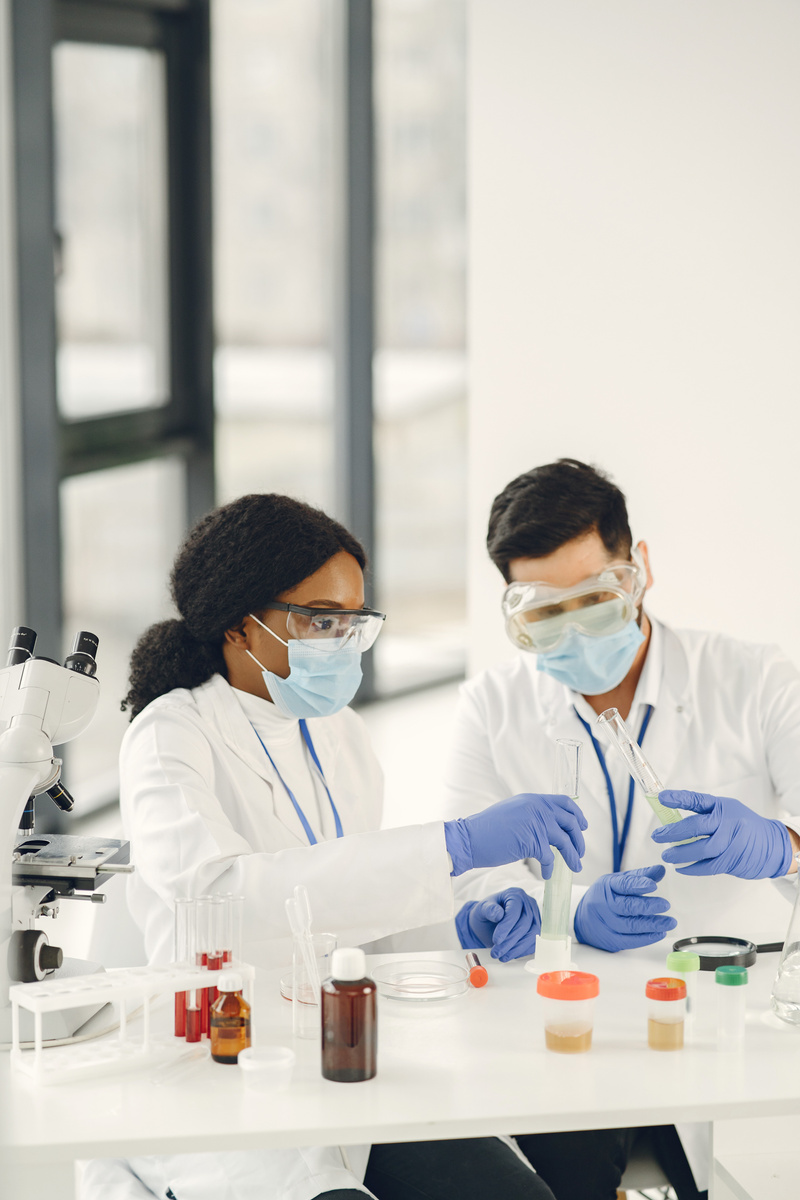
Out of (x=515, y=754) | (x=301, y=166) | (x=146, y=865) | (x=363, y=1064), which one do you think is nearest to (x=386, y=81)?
(x=301, y=166)

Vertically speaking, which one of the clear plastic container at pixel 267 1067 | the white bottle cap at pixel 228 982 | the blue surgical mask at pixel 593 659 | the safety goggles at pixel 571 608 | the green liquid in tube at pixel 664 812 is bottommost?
the clear plastic container at pixel 267 1067

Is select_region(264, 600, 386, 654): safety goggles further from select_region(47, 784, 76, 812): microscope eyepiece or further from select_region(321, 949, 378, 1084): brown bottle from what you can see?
select_region(321, 949, 378, 1084): brown bottle

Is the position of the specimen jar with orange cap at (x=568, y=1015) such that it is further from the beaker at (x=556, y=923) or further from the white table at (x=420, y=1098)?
the beaker at (x=556, y=923)

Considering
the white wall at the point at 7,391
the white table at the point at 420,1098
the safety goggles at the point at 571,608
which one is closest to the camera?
the white table at the point at 420,1098

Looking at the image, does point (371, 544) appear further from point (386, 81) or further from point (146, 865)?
point (146, 865)

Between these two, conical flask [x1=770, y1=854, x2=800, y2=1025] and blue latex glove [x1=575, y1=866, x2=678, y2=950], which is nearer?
conical flask [x1=770, y1=854, x2=800, y2=1025]

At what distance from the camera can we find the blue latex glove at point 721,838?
1.62 meters

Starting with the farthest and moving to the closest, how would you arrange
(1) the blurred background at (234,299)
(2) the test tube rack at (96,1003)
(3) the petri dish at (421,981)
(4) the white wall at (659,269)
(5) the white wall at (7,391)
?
(1) the blurred background at (234,299)
(5) the white wall at (7,391)
(4) the white wall at (659,269)
(3) the petri dish at (421,981)
(2) the test tube rack at (96,1003)

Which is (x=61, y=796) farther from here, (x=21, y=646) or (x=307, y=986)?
(x=307, y=986)

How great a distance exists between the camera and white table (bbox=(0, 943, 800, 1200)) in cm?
112

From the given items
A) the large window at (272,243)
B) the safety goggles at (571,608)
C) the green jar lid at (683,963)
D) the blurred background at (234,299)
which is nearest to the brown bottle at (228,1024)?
the green jar lid at (683,963)

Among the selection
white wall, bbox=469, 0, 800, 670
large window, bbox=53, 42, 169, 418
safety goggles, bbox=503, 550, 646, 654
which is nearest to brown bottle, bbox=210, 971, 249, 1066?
safety goggles, bbox=503, 550, 646, 654

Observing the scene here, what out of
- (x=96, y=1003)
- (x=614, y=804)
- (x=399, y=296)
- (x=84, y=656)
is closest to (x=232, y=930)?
(x=96, y=1003)

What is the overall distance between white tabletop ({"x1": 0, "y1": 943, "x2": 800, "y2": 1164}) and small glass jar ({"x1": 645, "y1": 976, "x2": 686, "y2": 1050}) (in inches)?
0.7
